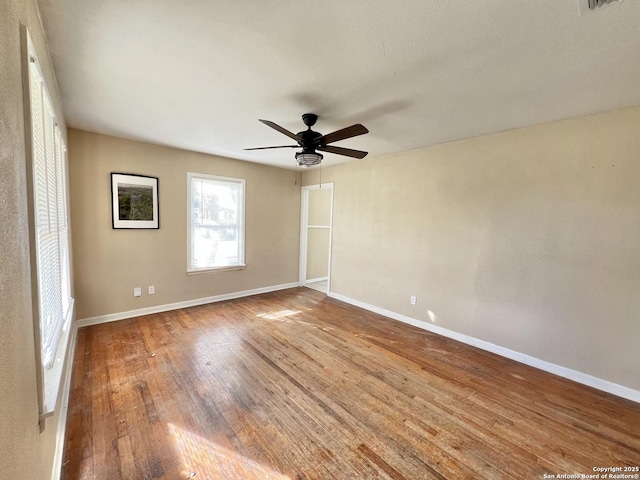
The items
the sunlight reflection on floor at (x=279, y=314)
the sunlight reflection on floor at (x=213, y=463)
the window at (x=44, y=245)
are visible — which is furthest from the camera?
the sunlight reflection on floor at (x=279, y=314)

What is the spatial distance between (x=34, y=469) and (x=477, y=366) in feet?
10.7

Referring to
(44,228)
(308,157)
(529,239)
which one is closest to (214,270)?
(308,157)

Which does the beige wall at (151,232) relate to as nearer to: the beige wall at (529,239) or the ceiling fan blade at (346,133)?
the beige wall at (529,239)

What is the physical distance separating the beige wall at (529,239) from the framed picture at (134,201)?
3.34 metres

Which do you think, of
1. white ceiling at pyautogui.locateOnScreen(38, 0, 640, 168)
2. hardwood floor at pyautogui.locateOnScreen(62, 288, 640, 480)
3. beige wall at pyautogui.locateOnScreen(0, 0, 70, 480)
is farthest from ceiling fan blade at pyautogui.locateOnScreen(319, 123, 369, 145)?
hardwood floor at pyautogui.locateOnScreen(62, 288, 640, 480)

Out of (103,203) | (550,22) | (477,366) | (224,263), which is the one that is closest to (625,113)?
(550,22)

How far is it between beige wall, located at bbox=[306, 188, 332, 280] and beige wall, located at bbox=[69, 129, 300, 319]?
2.80 feet

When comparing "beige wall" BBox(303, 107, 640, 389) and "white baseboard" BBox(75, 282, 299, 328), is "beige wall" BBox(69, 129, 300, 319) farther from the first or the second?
"beige wall" BBox(303, 107, 640, 389)

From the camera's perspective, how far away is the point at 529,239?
278 cm

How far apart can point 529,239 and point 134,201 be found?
15.9 feet

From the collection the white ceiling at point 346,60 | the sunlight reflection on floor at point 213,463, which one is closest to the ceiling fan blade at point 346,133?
the white ceiling at point 346,60

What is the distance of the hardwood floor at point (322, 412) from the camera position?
1.59m

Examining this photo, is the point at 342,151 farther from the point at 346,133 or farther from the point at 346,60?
the point at 346,60

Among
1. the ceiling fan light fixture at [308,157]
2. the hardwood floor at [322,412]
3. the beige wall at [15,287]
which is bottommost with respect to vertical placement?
the hardwood floor at [322,412]
